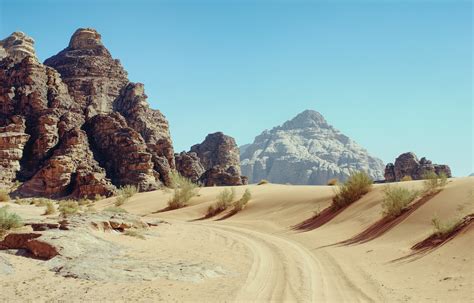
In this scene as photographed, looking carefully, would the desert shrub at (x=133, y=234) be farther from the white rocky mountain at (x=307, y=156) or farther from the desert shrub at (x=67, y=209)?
the white rocky mountain at (x=307, y=156)

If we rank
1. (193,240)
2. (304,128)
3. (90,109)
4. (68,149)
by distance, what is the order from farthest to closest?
(304,128) < (90,109) < (68,149) < (193,240)

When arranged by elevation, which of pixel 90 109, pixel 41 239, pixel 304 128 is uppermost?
pixel 304 128

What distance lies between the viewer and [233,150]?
247 feet

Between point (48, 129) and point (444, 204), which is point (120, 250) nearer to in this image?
point (444, 204)

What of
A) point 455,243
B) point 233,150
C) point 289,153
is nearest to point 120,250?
point 455,243

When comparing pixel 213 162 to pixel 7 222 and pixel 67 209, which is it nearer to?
pixel 67 209

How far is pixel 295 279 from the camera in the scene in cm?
743

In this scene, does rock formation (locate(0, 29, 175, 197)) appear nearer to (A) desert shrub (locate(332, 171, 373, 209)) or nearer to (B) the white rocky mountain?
(A) desert shrub (locate(332, 171, 373, 209))

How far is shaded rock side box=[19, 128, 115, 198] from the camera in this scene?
38.7m

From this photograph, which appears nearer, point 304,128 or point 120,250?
point 120,250

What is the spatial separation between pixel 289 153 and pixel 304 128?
3509 cm

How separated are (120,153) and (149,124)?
618 inches

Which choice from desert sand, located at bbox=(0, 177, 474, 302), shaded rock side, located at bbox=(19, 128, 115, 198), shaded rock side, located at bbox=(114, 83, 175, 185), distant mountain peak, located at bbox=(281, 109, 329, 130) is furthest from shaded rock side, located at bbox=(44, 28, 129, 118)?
distant mountain peak, located at bbox=(281, 109, 329, 130)

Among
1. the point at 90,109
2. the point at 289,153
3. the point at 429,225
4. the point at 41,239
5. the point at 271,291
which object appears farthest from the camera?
the point at 289,153
